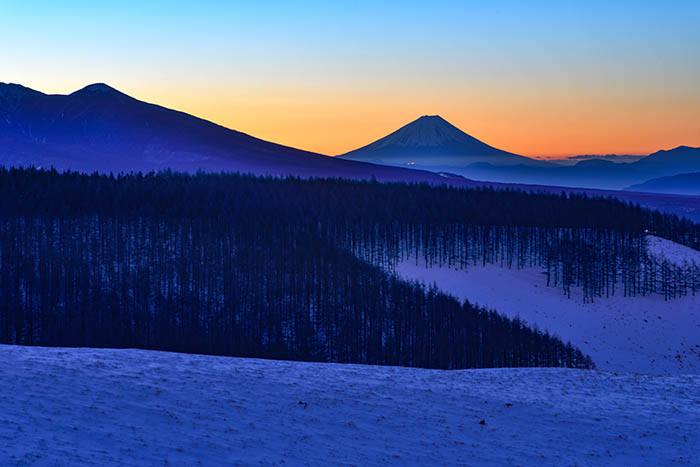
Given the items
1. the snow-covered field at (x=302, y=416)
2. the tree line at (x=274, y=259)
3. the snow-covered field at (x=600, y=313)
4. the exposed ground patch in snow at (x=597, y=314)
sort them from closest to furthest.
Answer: the snow-covered field at (x=302, y=416) < the exposed ground patch in snow at (x=597, y=314) < the snow-covered field at (x=600, y=313) < the tree line at (x=274, y=259)

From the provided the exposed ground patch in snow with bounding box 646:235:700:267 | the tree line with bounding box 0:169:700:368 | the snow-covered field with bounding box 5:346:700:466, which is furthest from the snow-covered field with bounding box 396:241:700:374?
the snow-covered field with bounding box 5:346:700:466

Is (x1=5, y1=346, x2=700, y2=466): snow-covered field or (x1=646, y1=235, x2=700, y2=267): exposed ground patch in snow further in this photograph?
(x1=646, y1=235, x2=700, y2=267): exposed ground patch in snow

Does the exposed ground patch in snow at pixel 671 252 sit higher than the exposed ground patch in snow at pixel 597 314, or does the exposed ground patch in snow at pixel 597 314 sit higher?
the exposed ground patch in snow at pixel 671 252

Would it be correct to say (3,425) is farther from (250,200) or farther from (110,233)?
(250,200)

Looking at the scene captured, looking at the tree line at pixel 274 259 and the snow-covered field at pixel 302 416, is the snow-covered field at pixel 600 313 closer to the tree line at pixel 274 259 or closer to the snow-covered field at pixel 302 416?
the tree line at pixel 274 259

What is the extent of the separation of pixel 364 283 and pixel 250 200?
1833 inches

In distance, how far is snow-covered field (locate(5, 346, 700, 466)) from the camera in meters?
17.5

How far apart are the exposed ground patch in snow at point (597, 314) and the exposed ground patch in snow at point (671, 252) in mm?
→ 17481

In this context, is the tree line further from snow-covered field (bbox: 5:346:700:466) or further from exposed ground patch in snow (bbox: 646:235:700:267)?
snow-covered field (bbox: 5:346:700:466)

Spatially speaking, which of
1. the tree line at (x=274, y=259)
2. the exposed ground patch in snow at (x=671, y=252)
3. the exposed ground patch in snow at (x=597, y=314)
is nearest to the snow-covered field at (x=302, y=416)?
the tree line at (x=274, y=259)

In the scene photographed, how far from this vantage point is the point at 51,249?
429 feet

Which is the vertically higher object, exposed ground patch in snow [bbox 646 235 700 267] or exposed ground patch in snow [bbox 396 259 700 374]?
exposed ground patch in snow [bbox 646 235 700 267]

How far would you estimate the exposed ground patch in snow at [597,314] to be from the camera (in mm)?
108125

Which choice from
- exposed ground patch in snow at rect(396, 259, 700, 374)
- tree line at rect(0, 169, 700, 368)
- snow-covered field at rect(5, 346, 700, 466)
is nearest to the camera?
snow-covered field at rect(5, 346, 700, 466)
